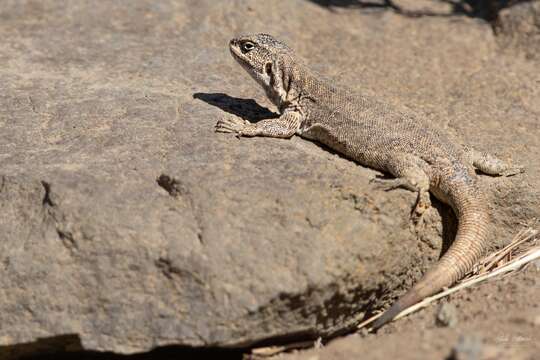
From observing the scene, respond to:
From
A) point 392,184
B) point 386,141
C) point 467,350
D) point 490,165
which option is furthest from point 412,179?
point 467,350

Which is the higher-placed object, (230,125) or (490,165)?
(490,165)

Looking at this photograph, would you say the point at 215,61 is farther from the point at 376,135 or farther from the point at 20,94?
the point at 376,135

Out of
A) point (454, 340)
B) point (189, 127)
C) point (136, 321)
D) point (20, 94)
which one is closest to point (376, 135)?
point (189, 127)

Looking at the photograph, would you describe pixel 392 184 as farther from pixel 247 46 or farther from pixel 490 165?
pixel 247 46

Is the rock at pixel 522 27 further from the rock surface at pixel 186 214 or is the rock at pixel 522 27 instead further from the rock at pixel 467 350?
the rock at pixel 467 350

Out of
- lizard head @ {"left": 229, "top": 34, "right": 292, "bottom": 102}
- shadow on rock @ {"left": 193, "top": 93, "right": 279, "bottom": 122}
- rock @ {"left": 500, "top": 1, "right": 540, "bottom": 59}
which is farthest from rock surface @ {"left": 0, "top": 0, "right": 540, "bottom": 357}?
rock @ {"left": 500, "top": 1, "right": 540, "bottom": 59}

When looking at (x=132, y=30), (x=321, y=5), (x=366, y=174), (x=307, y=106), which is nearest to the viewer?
(x=366, y=174)

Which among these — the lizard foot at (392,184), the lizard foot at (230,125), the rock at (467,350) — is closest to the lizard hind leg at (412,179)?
the lizard foot at (392,184)
